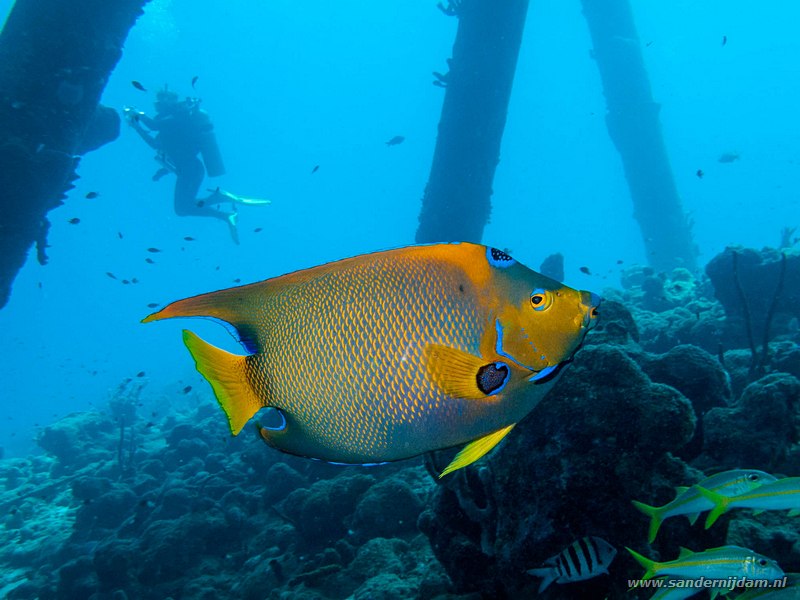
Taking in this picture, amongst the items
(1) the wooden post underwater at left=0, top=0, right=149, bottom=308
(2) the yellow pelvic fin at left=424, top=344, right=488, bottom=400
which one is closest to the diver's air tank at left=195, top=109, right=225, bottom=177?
(1) the wooden post underwater at left=0, top=0, right=149, bottom=308

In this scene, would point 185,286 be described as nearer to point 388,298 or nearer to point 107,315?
point 107,315

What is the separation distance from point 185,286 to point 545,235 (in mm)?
143987

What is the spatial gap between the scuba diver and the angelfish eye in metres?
16.9

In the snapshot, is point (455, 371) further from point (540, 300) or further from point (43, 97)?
point (43, 97)

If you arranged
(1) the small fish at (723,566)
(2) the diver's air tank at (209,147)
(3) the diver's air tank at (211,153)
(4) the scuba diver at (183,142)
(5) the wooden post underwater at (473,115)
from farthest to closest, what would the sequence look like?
(3) the diver's air tank at (211,153) → (2) the diver's air tank at (209,147) → (4) the scuba diver at (183,142) → (5) the wooden post underwater at (473,115) → (1) the small fish at (723,566)

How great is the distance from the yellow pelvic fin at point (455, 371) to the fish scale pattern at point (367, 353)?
2 centimetres

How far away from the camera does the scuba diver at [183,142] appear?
54.9ft

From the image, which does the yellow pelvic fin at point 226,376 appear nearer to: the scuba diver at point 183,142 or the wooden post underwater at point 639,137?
the scuba diver at point 183,142

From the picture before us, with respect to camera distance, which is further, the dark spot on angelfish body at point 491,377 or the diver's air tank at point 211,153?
the diver's air tank at point 211,153

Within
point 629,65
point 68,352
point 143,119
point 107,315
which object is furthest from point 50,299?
point 629,65

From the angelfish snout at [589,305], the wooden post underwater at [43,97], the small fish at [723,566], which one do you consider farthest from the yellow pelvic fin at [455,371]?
the wooden post underwater at [43,97]

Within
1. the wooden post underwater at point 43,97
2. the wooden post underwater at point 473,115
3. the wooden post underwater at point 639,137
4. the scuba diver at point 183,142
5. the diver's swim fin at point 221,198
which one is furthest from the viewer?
the wooden post underwater at point 639,137

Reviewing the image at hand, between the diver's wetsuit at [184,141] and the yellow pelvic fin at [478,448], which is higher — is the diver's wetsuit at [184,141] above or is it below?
above

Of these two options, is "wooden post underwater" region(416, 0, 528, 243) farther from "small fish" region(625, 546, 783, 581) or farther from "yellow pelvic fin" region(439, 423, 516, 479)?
"yellow pelvic fin" region(439, 423, 516, 479)
